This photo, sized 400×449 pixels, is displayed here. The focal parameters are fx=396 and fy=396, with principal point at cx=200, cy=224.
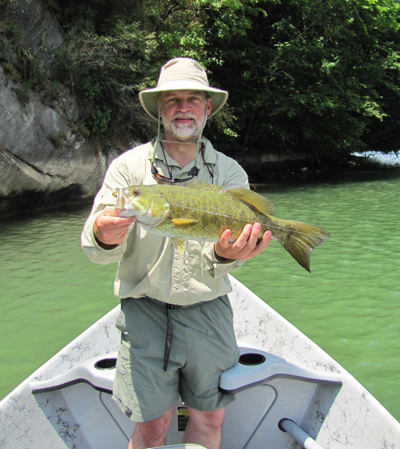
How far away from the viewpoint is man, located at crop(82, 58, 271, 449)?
271cm

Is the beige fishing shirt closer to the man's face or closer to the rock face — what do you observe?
the man's face

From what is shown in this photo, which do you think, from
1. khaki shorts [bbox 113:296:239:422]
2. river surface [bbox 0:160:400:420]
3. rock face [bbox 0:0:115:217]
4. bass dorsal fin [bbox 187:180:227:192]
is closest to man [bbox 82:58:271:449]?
khaki shorts [bbox 113:296:239:422]

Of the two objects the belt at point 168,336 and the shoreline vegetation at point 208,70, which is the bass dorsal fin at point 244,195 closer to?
the belt at point 168,336

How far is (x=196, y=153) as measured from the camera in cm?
315

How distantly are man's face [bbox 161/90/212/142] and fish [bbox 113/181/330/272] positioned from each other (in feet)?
1.77

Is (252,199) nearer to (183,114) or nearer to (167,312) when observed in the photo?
(183,114)

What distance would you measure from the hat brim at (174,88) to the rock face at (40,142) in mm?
12443

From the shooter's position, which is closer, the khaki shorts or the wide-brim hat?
the khaki shorts

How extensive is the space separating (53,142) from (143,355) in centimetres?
1534

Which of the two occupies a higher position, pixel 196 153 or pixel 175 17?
pixel 175 17

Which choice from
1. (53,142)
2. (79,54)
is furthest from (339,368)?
(79,54)

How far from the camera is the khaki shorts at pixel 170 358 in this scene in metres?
2.71

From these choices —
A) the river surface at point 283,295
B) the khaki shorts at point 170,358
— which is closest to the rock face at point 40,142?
Result: the river surface at point 283,295

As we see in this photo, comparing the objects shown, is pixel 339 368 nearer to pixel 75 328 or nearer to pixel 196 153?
pixel 196 153
